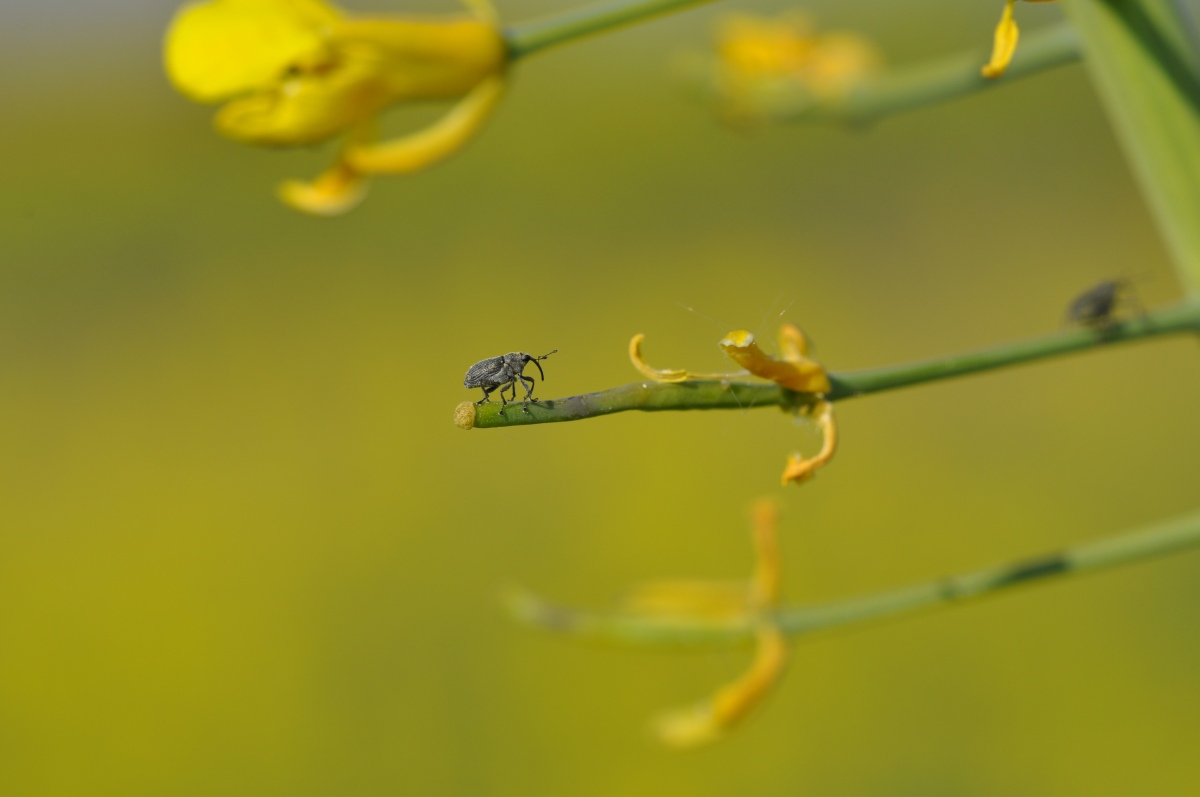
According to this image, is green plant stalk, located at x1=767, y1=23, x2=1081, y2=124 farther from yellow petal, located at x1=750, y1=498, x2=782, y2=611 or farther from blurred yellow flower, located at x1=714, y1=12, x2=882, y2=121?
yellow petal, located at x1=750, y1=498, x2=782, y2=611

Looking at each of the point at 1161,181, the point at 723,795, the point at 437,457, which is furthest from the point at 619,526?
the point at 1161,181

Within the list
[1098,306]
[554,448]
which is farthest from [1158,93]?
[554,448]

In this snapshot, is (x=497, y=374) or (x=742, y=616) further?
(x=742, y=616)

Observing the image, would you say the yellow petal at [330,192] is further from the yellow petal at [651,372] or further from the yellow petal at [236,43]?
the yellow petal at [651,372]

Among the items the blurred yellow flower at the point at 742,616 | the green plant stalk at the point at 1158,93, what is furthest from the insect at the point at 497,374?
the green plant stalk at the point at 1158,93

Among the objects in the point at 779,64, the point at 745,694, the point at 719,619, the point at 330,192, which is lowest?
the point at 745,694

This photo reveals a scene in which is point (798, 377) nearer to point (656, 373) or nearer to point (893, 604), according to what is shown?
point (656, 373)
